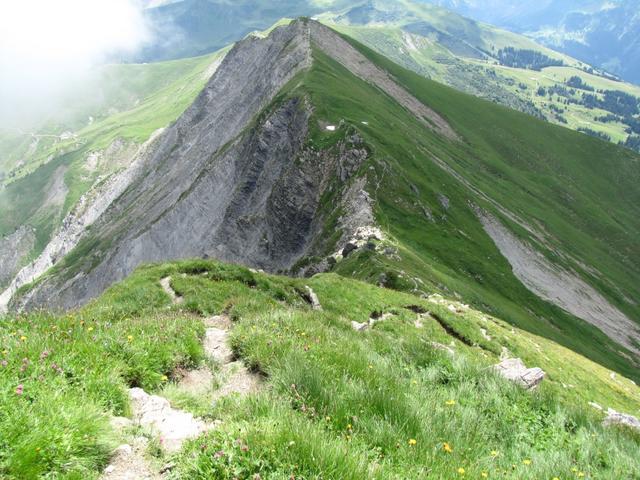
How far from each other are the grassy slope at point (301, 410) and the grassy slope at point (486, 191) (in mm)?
31416

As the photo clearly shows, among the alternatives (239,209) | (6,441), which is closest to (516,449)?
(6,441)

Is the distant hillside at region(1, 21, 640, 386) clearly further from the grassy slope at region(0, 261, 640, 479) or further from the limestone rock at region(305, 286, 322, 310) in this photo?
the grassy slope at region(0, 261, 640, 479)

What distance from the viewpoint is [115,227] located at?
506 feet

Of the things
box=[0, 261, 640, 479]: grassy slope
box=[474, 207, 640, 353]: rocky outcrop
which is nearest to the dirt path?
box=[0, 261, 640, 479]: grassy slope

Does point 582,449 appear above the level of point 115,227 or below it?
above

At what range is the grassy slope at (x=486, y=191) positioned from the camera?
5972 cm

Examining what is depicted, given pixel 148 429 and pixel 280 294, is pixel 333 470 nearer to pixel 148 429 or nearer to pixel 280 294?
pixel 148 429

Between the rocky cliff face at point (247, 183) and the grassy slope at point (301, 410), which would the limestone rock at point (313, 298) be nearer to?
the grassy slope at point (301, 410)

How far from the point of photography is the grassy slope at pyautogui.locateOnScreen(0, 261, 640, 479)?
5.23 m

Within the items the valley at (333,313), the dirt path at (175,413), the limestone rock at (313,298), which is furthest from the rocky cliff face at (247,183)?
the dirt path at (175,413)

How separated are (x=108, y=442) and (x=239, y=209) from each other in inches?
3331

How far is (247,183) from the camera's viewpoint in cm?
9012

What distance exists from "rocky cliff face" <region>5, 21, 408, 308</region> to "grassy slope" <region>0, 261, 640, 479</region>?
2382 centimetres

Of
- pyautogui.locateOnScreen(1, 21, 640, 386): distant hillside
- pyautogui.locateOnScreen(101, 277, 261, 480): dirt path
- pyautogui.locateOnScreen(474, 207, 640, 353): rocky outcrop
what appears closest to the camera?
pyautogui.locateOnScreen(101, 277, 261, 480): dirt path
